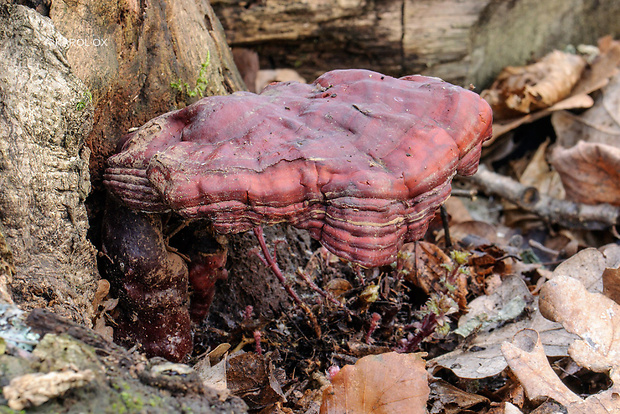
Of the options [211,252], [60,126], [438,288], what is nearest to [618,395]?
[438,288]

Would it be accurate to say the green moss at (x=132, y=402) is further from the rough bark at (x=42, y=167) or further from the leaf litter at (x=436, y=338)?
the rough bark at (x=42, y=167)

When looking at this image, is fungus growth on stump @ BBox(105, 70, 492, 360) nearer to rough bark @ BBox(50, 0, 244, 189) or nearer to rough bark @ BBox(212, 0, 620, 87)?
rough bark @ BBox(50, 0, 244, 189)

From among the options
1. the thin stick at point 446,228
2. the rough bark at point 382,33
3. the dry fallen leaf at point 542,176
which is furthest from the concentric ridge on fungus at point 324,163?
the dry fallen leaf at point 542,176

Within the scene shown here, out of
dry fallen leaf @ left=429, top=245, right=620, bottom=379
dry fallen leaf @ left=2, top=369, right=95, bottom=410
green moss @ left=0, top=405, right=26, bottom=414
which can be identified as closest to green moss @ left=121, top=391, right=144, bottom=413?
dry fallen leaf @ left=2, top=369, right=95, bottom=410

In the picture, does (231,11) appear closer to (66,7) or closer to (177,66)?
(177,66)

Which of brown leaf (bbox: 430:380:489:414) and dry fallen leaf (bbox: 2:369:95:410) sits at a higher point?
dry fallen leaf (bbox: 2:369:95:410)

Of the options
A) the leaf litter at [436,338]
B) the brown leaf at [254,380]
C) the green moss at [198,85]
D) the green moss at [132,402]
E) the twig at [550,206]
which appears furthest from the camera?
the twig at [550,206]

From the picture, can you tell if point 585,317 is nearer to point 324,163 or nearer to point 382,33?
point 324,163
